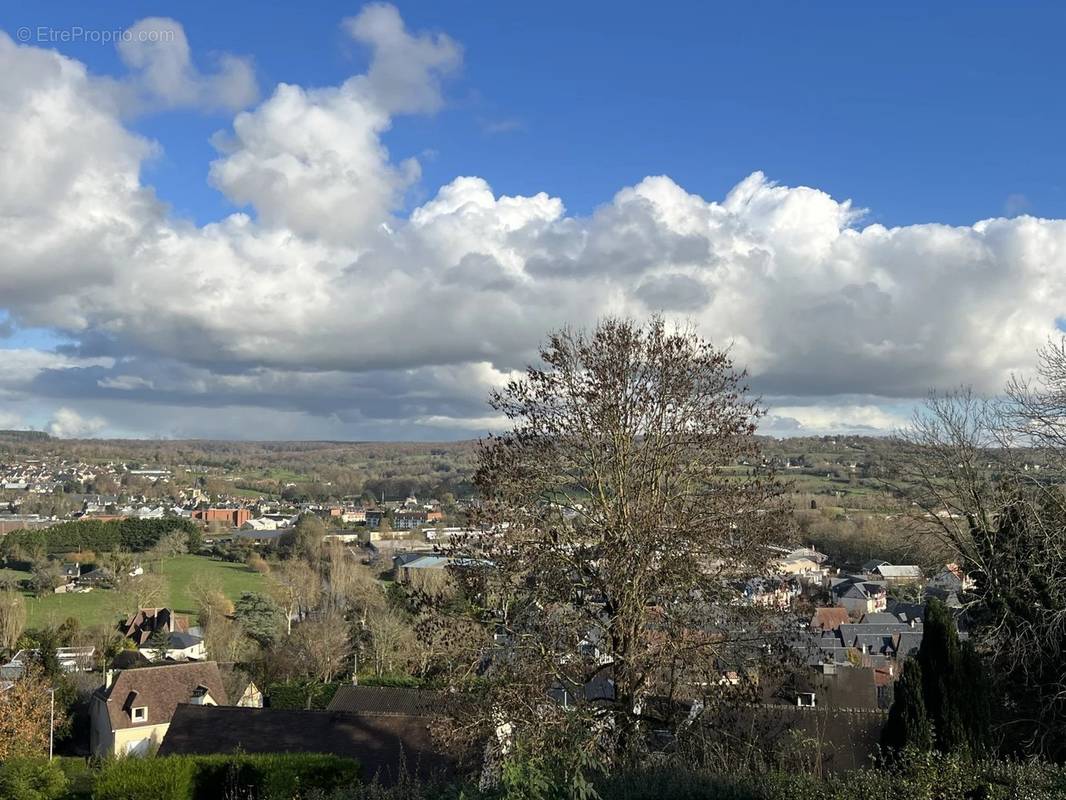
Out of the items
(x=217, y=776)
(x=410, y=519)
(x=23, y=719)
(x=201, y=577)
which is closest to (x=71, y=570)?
(x=201, y=577)

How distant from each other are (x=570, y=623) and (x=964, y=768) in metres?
5.30

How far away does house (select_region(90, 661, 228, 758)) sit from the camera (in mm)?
30391

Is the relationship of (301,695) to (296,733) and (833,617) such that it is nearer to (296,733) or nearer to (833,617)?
(296,733)

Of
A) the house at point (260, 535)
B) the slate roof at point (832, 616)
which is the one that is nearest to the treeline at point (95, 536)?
the house at point (260, 535)

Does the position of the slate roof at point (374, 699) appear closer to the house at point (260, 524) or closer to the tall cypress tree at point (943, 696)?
the tall cypress tree at point (943, 696)

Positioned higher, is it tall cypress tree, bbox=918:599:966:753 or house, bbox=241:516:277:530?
tall cypress tree, bbox=918:599:966:753

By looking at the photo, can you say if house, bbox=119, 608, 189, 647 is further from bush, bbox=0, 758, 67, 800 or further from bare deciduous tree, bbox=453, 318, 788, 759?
bare deciduous tree, bbox=453, 318, 788, 759

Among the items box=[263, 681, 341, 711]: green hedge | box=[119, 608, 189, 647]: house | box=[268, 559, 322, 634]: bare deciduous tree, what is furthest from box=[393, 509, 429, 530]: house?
box=[263, 681, 341, 711]: green hedge

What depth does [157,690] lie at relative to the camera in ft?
103

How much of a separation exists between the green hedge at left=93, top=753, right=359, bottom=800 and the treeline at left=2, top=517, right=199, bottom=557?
7166cm

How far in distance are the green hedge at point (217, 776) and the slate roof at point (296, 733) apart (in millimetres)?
1963

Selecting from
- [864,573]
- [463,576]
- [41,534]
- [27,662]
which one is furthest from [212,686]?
[864,573]

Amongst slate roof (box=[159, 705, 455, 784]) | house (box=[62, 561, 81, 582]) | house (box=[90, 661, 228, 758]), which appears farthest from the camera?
house (box=[62, 561, 81, 582])

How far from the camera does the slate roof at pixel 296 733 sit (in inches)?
750
